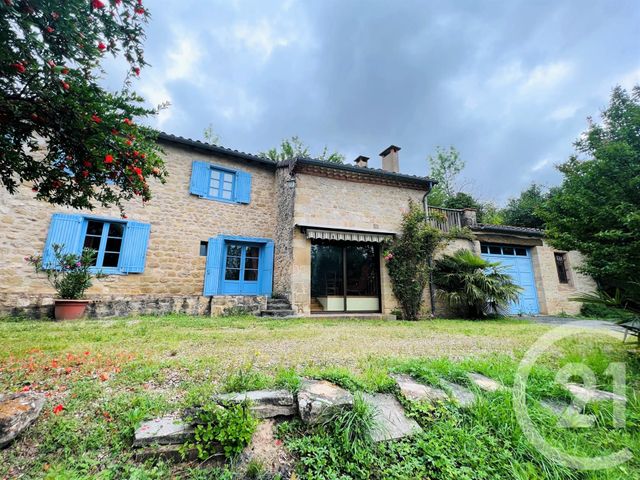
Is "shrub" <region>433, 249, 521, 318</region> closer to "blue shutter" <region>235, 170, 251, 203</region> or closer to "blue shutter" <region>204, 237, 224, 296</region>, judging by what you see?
"blue shutter" <region>235, 170, 251, 203</region>

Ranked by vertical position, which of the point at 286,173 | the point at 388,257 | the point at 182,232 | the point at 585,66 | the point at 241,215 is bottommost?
the point at 388,257

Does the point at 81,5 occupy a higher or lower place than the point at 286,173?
lower

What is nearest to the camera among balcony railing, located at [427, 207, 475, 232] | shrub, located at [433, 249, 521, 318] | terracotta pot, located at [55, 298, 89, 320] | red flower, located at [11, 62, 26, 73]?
red flower, located at [11, 62, 26, 73]

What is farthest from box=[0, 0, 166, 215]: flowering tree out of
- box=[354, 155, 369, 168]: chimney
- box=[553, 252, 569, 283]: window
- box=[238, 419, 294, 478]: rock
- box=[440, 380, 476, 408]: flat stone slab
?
box=[553, 252, 569, 283]: window

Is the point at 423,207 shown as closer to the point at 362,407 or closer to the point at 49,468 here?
the point at 362,407

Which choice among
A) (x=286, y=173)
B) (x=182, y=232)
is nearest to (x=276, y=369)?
(x=182, y=232)

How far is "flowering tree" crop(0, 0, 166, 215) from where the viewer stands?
200cm

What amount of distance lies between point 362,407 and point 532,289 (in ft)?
41.7

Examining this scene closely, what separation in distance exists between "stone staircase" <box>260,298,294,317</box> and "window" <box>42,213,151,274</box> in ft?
13.8

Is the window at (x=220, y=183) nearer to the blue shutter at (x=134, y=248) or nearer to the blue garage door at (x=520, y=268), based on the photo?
the blue shutter at (x=134, y=248)

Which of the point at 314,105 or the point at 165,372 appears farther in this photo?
the point at 314,105

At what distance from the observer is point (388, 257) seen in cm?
922

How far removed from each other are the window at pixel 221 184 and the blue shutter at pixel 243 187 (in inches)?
10.3

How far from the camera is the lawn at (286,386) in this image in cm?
154
